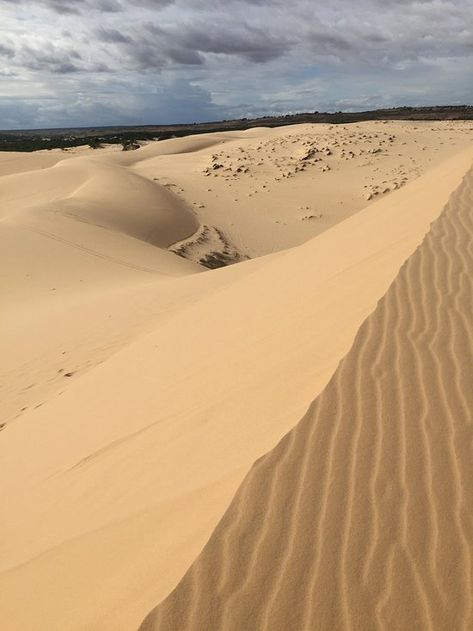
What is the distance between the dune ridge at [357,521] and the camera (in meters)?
1.90

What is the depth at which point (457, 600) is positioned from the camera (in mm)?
1899

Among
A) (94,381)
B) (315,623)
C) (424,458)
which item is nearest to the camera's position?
(315,623)

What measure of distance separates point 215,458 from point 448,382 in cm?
135

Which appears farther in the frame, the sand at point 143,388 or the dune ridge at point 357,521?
the sand at point 143,388

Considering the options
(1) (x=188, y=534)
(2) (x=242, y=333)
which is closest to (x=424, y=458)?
(1) (x=188, y=534)

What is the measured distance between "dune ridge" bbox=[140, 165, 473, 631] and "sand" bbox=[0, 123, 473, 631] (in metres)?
0.03

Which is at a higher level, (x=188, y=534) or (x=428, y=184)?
Answer: (x=428, y=184)

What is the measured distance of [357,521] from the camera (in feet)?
7.20

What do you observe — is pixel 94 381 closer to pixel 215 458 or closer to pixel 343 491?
pixel 215 458

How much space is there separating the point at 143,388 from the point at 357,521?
9.28 ft

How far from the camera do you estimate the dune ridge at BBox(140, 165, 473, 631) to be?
190 centimetres

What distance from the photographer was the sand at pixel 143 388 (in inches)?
90.6

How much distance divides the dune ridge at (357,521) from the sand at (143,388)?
0.03 metres

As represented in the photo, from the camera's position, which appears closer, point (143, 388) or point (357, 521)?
point (357, 521)
